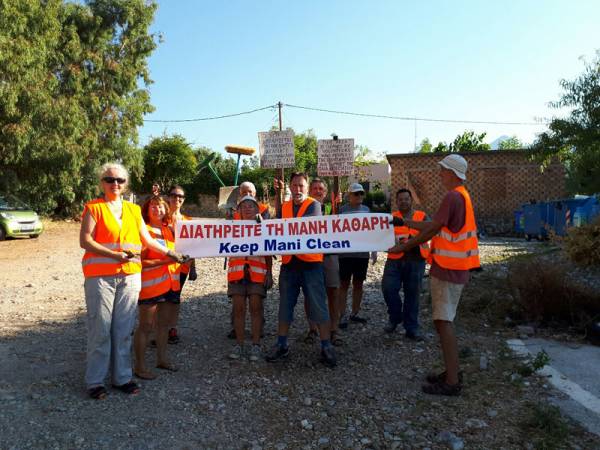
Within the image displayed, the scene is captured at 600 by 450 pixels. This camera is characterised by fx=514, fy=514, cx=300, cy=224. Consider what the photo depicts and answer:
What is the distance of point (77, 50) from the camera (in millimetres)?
23312

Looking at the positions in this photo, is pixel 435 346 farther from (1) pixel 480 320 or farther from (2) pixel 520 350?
(1) pixel 480 320

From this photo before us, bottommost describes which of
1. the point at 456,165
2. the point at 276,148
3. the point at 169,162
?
the point at 456,165

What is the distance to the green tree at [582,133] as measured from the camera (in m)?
9.15

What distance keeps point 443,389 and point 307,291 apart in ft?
5.01

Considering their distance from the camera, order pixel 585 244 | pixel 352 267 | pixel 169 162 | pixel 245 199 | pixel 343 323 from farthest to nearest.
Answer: pixel 169 162
pixel 585 244
pixel 343 323
pixel 352 267
pixel 245 199

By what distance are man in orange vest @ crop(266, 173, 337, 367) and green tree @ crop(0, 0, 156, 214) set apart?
51.2ft

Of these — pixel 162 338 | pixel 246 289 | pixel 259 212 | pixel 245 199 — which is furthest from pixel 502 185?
pixel 162 338

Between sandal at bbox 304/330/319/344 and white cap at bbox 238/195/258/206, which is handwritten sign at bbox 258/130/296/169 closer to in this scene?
white cap at bbox 238/195/258/206

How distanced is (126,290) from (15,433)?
1.25 metres

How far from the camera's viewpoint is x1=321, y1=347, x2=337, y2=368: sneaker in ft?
16.2

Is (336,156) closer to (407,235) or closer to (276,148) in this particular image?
(276,148)

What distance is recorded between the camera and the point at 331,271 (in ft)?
18.9

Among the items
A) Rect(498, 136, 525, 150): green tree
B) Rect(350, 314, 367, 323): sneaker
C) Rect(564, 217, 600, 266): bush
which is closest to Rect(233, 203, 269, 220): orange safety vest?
Rect(350, 314, 367, 323): sneaker

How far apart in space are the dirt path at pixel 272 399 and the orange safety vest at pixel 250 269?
839 mm
